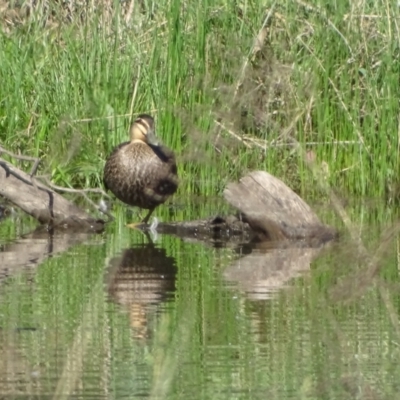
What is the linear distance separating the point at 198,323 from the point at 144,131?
4.47 m

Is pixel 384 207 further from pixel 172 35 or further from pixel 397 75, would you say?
pixel 172 35

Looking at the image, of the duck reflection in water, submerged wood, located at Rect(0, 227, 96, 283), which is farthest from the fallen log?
submerged wood, located at Rect(0, 227, 96, 283)

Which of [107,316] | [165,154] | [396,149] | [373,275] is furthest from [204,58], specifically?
[373,275]

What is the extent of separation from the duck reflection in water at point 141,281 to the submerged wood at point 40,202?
74cm

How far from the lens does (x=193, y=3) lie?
9.77 m

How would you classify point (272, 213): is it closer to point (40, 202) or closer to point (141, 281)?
point (40, 202)

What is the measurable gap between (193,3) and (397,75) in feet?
5.15

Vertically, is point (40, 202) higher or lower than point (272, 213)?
higher

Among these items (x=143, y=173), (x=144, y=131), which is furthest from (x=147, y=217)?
(x=144, y=131)

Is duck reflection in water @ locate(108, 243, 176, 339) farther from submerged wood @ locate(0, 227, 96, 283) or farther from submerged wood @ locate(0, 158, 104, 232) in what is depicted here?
submerged wood @ locate(0, 158, 104, 232)

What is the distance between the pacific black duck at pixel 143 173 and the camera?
8.95m

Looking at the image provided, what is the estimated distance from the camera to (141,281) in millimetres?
6098

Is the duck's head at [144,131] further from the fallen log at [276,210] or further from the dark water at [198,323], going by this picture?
the dark water at [198,323]

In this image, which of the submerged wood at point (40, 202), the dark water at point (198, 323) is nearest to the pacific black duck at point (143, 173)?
the submerged wood at point (40, 202)
